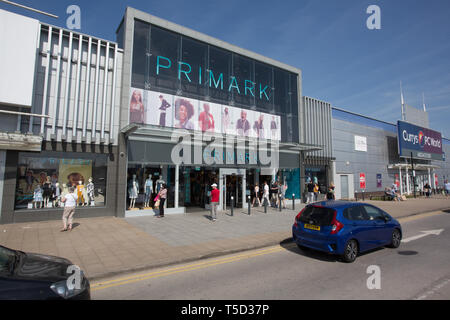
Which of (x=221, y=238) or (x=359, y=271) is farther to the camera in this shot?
(x=221, y=238)

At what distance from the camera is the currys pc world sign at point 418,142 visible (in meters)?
30.9

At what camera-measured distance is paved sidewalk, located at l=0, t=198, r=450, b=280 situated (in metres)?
6.48

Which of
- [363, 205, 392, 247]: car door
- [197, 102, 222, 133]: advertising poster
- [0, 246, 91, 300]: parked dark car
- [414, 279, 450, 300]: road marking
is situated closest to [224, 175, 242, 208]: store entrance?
[197, 102, 222, 133]: advertising poster

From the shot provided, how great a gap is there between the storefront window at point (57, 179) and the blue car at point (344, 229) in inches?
403

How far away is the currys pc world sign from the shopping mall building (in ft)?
61.8

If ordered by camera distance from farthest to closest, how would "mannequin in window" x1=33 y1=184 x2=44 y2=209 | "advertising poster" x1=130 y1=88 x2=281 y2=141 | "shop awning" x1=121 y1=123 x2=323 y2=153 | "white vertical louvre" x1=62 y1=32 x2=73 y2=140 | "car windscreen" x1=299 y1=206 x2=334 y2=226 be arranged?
1. "advertising poster" x1=130 y1=88 x2=281 y2=141
2. "shop awning" x1=121 y1=123 x2=323 y2=153
3. "white vertical louvre" x1=62 y1=32 x2=73 y2=140
4. "mannequin in window" x1=33 y1=184 x2=44 y2=209
5. "car windscreen" x1=299 y1=206 x2=334 y2=226

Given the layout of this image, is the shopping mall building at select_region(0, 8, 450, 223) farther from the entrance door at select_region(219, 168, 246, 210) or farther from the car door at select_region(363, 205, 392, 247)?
the car door at select_region(363, 205, 392, 247)

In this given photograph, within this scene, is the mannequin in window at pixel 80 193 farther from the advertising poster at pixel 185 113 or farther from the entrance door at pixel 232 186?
the entrance door at pixel 232 186

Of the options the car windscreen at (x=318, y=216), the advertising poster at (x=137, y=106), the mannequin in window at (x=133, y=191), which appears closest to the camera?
the car windscreen at (x=318, y=216)

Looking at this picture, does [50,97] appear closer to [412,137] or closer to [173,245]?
[173,245]

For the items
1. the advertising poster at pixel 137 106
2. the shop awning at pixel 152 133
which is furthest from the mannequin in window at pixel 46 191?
the advertising poster at pixel 137 106

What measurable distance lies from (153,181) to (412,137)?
3391cm

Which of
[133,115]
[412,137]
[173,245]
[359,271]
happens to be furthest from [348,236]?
[412,137]

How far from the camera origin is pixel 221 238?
8.77 metres
